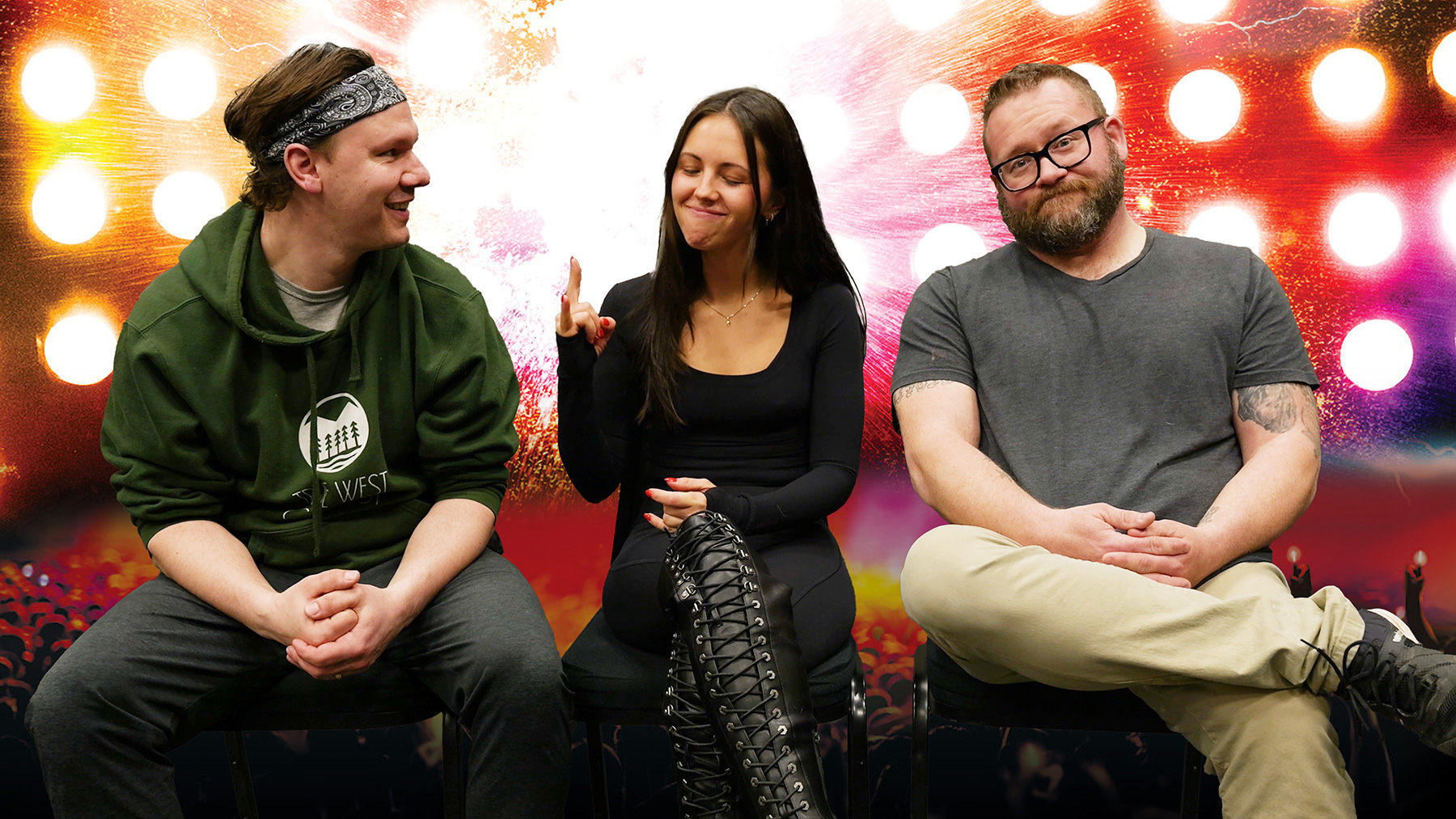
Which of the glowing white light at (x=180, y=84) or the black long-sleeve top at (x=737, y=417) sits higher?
the glowing white light at (x=180, y=84)

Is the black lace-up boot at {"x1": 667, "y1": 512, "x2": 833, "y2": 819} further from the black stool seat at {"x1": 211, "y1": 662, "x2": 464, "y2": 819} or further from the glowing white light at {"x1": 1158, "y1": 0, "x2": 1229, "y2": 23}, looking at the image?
the glowing white light at {"x1": 1158, "y1": 0, "x2": 1229, "y2": 23}

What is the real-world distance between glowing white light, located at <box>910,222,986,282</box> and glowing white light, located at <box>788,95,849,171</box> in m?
0.29

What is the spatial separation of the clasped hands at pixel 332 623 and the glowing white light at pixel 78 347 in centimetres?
128

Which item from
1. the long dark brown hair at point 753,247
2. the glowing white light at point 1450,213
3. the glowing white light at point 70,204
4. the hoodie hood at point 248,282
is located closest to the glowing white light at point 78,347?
the glowing white light at point 70,204

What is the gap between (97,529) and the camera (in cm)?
248

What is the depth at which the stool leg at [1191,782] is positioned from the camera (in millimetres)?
1764

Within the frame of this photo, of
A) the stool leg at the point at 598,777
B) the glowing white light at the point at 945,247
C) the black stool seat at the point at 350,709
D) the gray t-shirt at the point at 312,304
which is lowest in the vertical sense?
the stool leg at the point at 598,777

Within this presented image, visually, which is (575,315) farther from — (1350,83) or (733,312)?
(1350,83)

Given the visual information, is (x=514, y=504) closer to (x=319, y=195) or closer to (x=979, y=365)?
(x=319, y=195)

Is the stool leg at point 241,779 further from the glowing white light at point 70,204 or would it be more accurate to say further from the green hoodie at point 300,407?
the glowing white light at point 70,204

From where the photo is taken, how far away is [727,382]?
1.95 meters

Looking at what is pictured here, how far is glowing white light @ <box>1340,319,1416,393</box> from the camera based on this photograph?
2.30 m

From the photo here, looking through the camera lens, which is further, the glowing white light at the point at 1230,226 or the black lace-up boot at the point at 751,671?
the glowing white light at the point at 1230,226

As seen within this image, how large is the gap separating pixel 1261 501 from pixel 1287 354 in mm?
297
